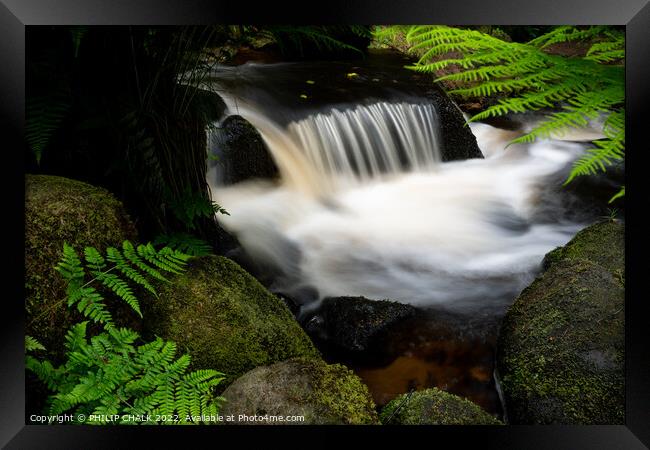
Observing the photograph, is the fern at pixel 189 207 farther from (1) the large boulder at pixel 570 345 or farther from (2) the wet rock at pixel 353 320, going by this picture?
(1) the large boulder at pixel 570 345

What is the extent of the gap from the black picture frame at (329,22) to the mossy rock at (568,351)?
226 millimetres

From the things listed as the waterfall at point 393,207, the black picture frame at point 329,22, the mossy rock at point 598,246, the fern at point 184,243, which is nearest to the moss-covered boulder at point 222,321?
the fern at point 184,243

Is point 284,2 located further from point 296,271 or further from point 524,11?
point 296,271

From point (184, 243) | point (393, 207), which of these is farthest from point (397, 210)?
point (184, 243)

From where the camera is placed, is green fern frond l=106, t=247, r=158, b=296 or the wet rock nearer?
green fern frond l=106, t=247, r=158, b=296

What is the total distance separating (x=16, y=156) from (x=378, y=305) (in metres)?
1.81

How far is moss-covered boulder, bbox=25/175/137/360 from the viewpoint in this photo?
1.59 metres

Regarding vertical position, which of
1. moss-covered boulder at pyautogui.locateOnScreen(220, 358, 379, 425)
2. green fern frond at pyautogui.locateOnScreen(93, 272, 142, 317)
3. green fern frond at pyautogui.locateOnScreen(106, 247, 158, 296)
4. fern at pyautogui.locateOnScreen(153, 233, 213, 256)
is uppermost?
fern at pyautogui.locateOnScreen(153, 233, 213, 256)

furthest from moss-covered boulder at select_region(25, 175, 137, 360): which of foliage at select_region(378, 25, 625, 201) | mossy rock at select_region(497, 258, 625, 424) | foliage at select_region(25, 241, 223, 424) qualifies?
mossy rock at select_region(497, 258, 625, 424)

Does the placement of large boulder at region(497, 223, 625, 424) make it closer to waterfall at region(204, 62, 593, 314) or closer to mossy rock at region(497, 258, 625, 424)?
mossy rock at region(497, 258, 625, 424)

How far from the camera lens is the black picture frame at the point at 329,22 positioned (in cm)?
145

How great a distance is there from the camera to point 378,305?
2.73 m

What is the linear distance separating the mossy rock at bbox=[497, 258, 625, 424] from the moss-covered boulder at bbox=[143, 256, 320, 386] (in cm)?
90

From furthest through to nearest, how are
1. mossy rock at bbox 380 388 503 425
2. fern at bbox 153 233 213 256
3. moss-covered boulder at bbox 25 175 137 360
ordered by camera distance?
1. fern at bbox 153 233 213 256
2. mossy rock at bbox 380 388 503 425
3. moss-covered boulder at bbox 25 175 137 360
